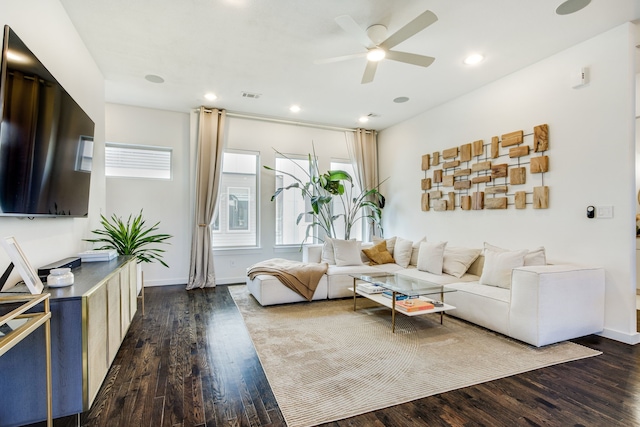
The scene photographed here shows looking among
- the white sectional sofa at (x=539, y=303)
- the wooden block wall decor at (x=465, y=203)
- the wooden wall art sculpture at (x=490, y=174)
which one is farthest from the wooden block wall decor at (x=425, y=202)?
the white sectional sofa at (x=539, y=303)

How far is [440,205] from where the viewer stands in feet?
16.5

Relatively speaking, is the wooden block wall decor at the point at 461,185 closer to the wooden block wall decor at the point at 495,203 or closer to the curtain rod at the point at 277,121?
the wooden block wall decor at the point at 495,203

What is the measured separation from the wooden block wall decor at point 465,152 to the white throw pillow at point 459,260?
1325 millimetres

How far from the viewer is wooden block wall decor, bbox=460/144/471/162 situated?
4.54 meters

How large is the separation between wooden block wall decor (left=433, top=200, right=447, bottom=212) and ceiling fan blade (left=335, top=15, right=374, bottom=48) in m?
2.86

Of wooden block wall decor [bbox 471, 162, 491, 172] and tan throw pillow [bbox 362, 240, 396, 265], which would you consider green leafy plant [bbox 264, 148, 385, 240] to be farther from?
wooden block wall decor [bbox 471, 162, 491, 172]

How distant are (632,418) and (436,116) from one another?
14.4ft

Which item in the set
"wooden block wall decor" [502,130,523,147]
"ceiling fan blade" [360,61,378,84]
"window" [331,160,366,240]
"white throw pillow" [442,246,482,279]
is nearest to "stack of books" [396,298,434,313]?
"white throw pillow" [442,246,482,279]

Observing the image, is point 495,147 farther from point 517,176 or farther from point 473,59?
point 473,59

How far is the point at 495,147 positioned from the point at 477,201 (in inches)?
29.8

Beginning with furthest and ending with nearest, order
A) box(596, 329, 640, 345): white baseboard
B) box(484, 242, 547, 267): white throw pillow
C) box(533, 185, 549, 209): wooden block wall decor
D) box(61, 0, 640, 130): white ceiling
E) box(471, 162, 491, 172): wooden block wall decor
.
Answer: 1. box(471, 162, 491, 172): wooden block wall decor
2. box(533, 185, 549, 209): wooden block wall decor
3. box(484, 242, 547, 267): white throw pillow
4. box(596, 329, 640, 345): white baseboard
5. box(61, 0, 640, 130): white ceiling

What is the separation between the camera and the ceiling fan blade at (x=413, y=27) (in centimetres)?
239

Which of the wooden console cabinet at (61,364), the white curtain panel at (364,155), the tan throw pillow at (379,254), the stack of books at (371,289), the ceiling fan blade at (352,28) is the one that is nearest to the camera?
the wooden console cabinet at (61,364)

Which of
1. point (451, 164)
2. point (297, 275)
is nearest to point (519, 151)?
point (451, 164)
